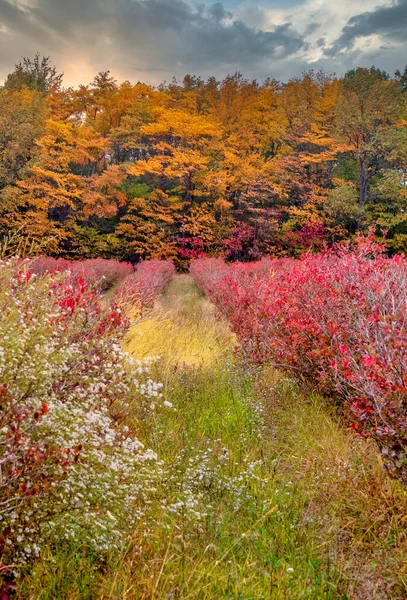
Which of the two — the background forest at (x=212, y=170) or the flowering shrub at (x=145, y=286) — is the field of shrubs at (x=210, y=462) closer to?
the flowering shrub at (x=145, y=286)

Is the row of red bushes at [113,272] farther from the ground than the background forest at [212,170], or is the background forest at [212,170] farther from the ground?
the background forest at [212,170]

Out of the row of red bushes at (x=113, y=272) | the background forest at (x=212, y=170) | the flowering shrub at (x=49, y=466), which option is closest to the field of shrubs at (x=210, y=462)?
the flowering shrub at (x=49, y=466)

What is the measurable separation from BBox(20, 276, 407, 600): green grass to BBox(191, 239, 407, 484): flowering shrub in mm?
392

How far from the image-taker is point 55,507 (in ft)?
6.91

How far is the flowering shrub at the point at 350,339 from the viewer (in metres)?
2.62

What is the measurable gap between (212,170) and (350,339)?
66.3ft

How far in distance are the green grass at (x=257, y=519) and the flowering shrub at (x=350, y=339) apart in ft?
1.29

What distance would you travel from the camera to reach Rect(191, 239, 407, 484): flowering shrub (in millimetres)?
2623

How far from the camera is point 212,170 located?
74.6ft

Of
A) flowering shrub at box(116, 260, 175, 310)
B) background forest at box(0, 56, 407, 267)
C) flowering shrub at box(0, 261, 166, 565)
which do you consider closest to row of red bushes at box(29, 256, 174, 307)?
flowering shrub at box(116, 260, 175, 310)

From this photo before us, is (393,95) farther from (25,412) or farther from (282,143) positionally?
(25,412)

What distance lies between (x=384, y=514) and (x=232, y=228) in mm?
21312

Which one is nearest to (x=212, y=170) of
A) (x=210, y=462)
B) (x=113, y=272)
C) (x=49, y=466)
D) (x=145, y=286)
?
(x=113, y=272)

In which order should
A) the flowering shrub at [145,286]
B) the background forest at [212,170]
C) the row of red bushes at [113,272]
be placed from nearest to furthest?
the flowering shrub at [145,286] → the row of red bushes at [113,272] → the background forest at [212,170]
